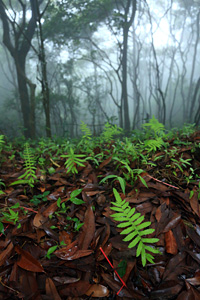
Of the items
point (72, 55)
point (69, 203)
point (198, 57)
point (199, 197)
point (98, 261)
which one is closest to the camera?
point (98, 261)

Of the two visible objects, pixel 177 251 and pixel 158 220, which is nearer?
pixel 177 251

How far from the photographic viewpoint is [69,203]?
1.32 m

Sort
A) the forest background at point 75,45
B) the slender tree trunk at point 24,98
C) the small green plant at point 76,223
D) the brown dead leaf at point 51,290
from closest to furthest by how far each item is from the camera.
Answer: the brown dead leaf at point 51,290 → the small green plant at point 76,223 → the forest background at point 75,45 → the slender tree trunk at point 24,98

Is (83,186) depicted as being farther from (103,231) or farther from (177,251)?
(177,251)

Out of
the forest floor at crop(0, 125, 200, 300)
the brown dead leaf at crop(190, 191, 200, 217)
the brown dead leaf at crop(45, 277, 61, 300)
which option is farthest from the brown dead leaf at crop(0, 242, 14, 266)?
the brown dead leaf at crop(190, 191, 200, 217)

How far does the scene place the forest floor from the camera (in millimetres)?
776

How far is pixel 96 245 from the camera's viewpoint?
3.11 feet

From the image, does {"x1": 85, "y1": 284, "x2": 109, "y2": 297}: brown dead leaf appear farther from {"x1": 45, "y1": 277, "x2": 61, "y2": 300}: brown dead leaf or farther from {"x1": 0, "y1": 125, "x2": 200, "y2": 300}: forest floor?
{"x1": 45, "y1": 277, "x2": 61, "y2": 300}: brown dead leaf

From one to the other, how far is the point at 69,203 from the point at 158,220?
69 cm

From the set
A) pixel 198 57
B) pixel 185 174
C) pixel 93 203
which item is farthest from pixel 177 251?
pixel 198 57

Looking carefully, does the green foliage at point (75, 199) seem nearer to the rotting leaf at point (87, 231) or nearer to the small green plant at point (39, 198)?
the rotting leaf at point (87, 231)

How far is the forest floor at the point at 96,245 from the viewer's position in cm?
78

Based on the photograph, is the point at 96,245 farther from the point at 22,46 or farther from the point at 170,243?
the point at 22,46

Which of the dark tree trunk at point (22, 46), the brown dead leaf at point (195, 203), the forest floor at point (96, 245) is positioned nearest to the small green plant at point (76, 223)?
the forest floor at point (96, 245)
